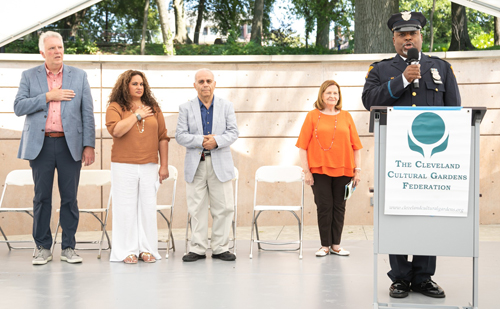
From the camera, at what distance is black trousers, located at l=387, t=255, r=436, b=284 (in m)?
4.00

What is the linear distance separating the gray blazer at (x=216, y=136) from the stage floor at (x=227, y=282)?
3.01ft

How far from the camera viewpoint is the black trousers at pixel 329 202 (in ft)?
19.3

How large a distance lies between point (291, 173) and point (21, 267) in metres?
3.05

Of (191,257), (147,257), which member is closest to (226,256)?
(191,257)

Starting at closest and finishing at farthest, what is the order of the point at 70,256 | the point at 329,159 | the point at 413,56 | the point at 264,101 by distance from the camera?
the point at 413,56
the point at 70,256
the point at 329,159
the point at 264,101

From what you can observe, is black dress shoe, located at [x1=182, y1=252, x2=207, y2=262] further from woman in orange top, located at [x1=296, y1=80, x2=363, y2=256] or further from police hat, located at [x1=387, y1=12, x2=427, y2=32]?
police hat, located at [x1=387, y1=12, x2=427, y2=32]

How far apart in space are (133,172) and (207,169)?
74 centimetres

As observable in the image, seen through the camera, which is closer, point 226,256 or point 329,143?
point 226,256

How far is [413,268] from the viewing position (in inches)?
161

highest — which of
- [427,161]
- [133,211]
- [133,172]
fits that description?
[427,161]

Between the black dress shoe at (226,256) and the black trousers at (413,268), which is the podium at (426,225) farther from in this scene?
the black dress shoe at (226,256)

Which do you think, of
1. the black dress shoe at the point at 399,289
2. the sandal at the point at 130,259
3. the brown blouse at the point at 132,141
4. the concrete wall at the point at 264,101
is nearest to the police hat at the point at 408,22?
the black dress shoe at the point at 399,289

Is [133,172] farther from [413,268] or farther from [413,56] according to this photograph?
[413,56]

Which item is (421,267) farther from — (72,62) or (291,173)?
(72,62)
